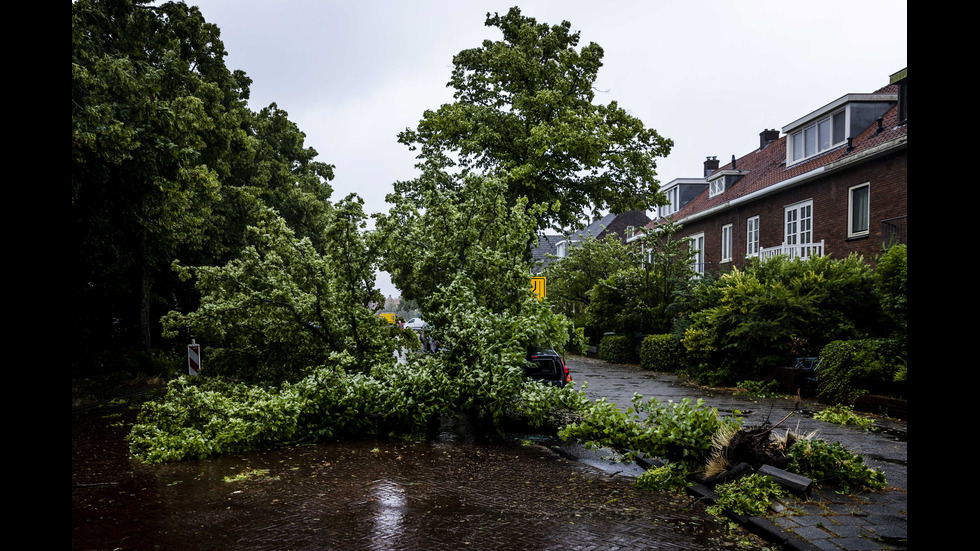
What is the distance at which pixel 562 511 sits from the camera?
5609 mm

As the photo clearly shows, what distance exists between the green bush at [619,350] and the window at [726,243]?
7.90 meters

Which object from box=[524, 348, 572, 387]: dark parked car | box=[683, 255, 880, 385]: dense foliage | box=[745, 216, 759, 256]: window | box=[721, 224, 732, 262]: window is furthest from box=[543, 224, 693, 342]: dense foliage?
box=[524, 348, 572, 387]: dark parked car

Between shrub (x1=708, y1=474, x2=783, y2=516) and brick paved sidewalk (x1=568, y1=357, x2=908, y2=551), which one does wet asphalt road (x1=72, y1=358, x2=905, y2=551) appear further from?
shrub (x1=708, y1=474, x2=783, y2=516)

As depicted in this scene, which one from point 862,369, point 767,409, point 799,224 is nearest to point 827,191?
point 799,224

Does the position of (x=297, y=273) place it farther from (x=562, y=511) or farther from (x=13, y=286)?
(x=13, y=286)

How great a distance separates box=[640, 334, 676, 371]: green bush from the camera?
18.7 metres

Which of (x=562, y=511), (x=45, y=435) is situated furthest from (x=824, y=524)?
(x=45, y=435)

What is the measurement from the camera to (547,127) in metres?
20.3

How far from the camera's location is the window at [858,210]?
19406mm

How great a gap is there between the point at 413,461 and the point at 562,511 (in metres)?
2.62

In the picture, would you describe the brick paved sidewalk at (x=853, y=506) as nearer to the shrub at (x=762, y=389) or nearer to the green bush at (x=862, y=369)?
the green bush at (x=862, y=369)

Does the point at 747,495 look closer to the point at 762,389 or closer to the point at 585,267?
the point at 762,389

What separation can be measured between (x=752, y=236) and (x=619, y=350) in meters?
8.14

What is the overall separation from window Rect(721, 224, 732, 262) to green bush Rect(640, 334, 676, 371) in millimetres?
9826
